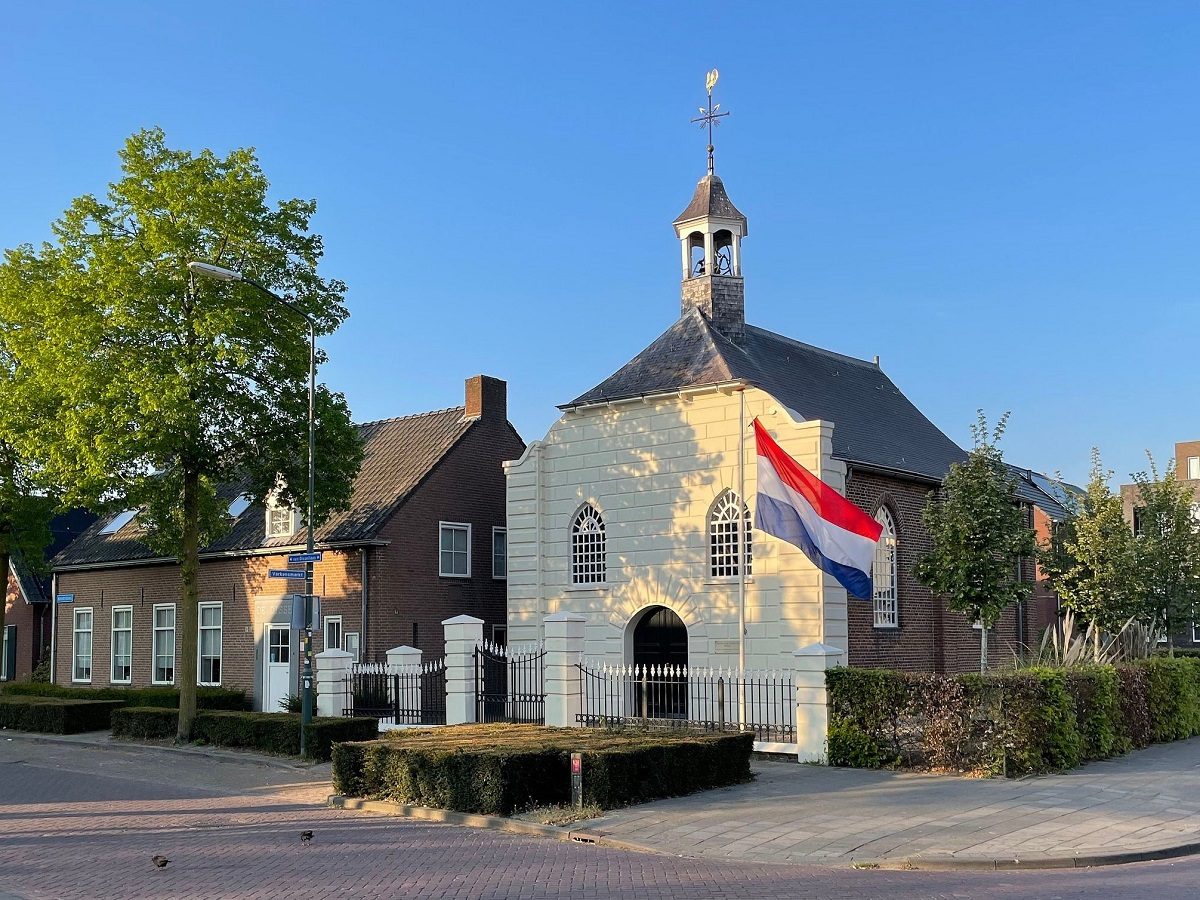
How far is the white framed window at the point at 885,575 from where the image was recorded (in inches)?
1022

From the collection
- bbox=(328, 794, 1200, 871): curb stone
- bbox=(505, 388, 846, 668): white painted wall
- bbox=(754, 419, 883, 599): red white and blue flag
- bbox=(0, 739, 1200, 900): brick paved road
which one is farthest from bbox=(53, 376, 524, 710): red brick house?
bbox=(328, 794, 1200, 871): curb stone

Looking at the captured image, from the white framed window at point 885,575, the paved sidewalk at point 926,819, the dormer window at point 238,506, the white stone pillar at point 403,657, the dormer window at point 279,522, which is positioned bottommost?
the paved sidewalk at point 926,819

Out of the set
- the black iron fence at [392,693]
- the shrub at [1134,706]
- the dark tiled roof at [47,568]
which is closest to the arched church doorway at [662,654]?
the black iron fence at [392,693]

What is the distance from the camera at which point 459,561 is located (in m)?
30.5

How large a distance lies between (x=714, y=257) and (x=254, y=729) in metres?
14.8

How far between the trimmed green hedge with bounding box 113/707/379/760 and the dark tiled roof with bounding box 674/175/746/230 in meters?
13.9

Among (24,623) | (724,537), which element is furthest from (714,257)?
(24,623)

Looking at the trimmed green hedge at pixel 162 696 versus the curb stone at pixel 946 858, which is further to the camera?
the trimmed green hedge at pixel 162 696

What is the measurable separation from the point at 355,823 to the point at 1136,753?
12598mm

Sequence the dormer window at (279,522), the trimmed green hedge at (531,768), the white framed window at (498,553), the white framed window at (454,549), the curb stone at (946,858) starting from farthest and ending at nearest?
the white framed window at (498,553) < the dormer window at (279,522) < the white framed window at (454,549) < the trimmed green hedge at (531,768) < the curb stone at (946,858)

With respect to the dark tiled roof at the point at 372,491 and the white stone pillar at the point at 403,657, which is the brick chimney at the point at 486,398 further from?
the white stone pillar at the point at 403,657

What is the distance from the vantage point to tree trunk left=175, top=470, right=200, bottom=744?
74.5 feet

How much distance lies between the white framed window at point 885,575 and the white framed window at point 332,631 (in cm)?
1273

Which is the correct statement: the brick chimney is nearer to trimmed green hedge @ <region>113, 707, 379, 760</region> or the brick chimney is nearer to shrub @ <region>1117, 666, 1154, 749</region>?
trimmed green hedge @ <region>113, 707, 379, 760</region>
